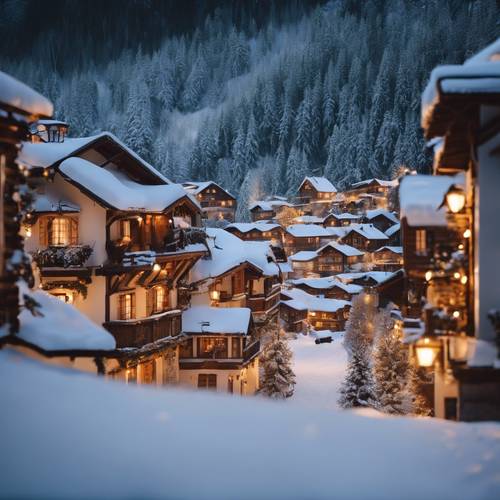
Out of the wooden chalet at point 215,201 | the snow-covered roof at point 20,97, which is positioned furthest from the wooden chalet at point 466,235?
the wooden chalet at point 215,201

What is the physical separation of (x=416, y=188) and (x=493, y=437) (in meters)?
6.33

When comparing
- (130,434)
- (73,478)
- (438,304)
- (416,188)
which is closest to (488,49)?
(416,188)

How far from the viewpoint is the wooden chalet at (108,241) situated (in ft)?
68.4

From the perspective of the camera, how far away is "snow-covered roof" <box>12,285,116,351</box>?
11.2 meters

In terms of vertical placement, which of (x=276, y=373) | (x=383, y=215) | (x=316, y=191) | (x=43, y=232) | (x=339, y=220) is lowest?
(x=276, y=373)

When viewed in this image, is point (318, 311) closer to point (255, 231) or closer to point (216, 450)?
point (255, 231)

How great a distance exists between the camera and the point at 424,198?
12031mm

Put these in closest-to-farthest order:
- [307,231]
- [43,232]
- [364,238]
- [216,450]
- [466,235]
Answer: [216,450] < [466,235] < [43,232] < [364,238] < [307,231]

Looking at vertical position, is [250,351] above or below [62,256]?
below

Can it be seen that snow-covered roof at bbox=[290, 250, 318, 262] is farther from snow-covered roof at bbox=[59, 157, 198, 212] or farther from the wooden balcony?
snow-covered roof at bbox=[59, 157, 198, 212]

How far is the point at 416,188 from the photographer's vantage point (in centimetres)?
1230

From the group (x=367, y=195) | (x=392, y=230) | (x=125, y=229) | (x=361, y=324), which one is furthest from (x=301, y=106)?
(x=125, y=229)

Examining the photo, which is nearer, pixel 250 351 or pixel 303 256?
pixel 250 351

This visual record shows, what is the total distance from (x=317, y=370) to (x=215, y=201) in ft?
250
